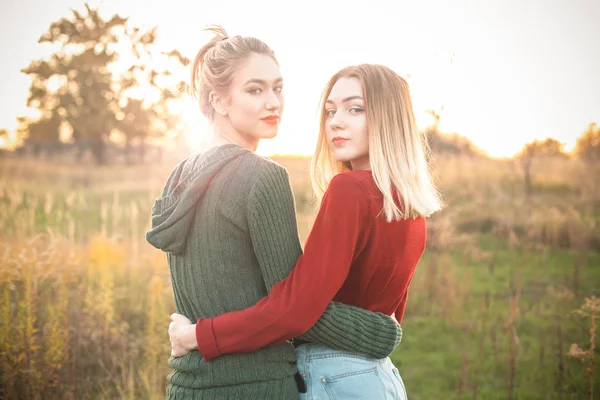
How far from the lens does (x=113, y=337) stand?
4352 mm

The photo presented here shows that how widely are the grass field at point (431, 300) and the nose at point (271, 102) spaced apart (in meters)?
2.45

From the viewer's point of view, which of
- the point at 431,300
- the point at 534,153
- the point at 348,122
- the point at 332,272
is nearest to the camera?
the point at 332,272

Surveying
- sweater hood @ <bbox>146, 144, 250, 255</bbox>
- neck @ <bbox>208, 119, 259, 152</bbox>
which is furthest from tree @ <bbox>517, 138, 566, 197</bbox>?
sweater hood @ <bbox>146, 144, 250, 255</bbox>

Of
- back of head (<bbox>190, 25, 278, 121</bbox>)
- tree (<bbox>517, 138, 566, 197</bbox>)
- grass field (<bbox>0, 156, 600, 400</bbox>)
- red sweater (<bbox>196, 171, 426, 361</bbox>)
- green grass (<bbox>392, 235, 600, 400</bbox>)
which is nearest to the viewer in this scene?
red sweater (<bbox>196, 171, 426, 361</bbox>)

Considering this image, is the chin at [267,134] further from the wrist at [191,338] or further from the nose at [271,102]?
the wrist at [191,338]

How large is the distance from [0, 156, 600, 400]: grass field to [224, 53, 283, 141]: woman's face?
2.37m

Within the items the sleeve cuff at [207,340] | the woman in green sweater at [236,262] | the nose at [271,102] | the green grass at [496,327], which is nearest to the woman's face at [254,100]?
the nose at [271,102]

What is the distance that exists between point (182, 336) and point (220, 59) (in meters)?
1.02

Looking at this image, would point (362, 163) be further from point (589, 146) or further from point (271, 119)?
point (589, 146)

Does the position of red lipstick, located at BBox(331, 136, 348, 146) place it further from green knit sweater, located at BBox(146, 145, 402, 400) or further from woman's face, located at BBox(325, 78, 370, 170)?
green knit sweater, located at BBox(146, 145, 402, 400)

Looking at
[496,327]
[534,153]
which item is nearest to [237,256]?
[496,327]

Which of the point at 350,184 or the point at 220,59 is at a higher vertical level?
the point at 220,59

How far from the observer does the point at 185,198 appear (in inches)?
71.9

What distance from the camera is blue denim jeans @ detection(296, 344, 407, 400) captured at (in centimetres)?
187
